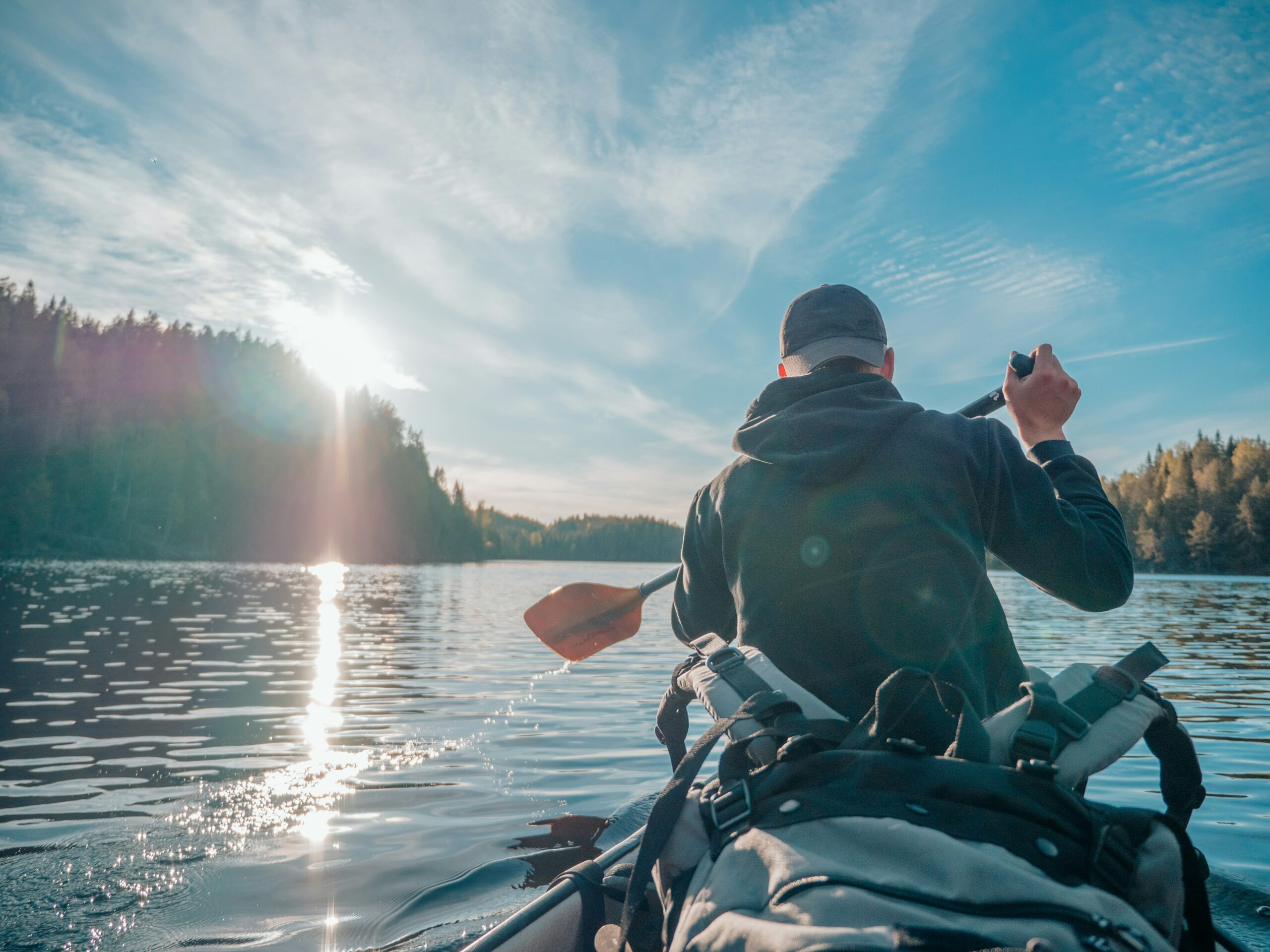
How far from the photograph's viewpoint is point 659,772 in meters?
6.93

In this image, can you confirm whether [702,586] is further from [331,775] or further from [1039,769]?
[331,775]

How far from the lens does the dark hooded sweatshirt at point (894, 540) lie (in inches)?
79.2

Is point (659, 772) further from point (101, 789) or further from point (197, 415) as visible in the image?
point (197, 415)

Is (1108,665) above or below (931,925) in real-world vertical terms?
above

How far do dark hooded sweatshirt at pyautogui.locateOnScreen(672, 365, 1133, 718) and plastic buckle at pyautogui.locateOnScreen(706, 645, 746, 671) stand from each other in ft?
0.45

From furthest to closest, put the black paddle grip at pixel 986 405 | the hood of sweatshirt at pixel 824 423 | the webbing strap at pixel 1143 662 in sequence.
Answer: the black paddle grip at pixel 986 405 < the hood of sweatshirt at pixel 824 423 < the webbing strap at pixel 1143 662

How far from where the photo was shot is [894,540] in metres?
2.03

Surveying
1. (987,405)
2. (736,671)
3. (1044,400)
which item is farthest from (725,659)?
(987,405)

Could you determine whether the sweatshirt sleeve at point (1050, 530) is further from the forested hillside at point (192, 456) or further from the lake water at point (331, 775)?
the forested hillside at point (192, 456)

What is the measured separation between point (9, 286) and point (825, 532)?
9644 cm

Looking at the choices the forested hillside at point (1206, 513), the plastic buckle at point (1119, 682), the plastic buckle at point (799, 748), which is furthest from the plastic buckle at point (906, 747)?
the forested hillside at point (1206, 513)

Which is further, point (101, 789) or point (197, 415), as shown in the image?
point (197, 415)

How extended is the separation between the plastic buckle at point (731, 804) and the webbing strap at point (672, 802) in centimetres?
7

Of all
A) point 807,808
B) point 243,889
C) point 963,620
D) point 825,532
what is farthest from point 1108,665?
point 243,889
